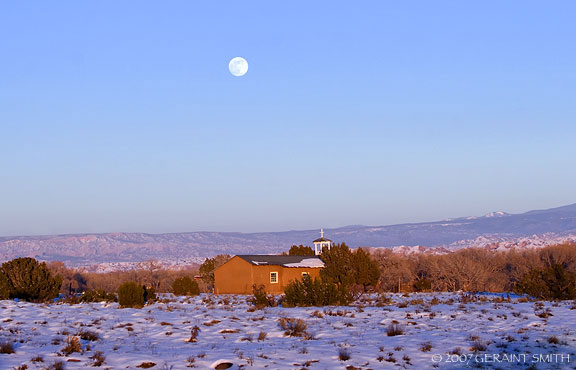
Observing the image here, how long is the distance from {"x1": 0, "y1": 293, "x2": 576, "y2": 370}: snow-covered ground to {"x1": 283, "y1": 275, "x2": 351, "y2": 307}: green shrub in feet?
10.7

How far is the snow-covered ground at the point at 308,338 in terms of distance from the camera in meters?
12.1

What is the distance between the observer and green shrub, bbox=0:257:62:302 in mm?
28391

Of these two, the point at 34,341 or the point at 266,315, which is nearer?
the point at 34,341

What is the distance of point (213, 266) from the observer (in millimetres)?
58906

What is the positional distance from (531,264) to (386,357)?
58.0 m

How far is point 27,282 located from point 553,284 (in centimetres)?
2530

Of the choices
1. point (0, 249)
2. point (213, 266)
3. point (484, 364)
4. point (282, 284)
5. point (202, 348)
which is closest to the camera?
point (484, 364)

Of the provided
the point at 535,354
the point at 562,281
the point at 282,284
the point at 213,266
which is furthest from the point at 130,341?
the point at 213,266

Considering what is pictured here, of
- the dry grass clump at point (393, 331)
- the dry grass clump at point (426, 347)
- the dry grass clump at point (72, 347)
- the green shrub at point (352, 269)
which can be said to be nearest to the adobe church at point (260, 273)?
the green shrub at point (352, 269)

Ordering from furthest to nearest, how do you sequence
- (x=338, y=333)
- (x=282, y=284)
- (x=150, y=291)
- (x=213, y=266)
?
(x=213, y=266)
(x=282, y=284)
(x=150, y=291)
(x=338, y=333)

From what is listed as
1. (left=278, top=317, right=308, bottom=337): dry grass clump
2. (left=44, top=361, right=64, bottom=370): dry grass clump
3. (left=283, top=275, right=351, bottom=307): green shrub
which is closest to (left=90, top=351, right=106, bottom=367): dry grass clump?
(left=44, top=361, right=64, bottom=370): dry grass clump

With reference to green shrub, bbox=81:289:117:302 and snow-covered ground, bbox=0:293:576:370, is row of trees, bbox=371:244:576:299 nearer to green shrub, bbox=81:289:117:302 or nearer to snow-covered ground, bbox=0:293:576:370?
green shrub, bbox=81:289:117:302

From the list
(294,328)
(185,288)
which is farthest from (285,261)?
(294,328)

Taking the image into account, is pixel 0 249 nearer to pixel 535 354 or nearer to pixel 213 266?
pixel 213 266
